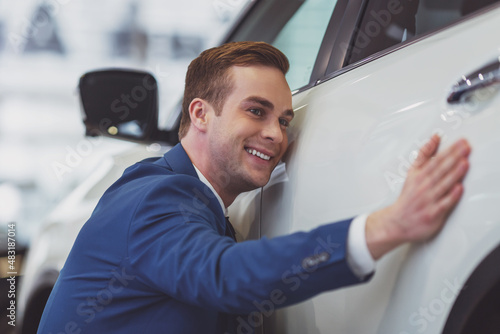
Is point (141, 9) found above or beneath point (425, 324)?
beneath

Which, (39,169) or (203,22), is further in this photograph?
(203,22)

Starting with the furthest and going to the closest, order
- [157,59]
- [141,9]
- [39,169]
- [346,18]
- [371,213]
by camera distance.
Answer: [141,9] < [157,59] < [39,169] < [346,18] < [371,213]

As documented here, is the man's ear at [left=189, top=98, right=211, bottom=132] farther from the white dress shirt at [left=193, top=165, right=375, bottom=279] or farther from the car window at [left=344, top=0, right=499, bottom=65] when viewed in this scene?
the white dress shirt at [left=193, top=165, right=375, bottom=279]

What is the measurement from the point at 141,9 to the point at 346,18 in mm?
8708

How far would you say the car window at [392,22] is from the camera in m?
1.31

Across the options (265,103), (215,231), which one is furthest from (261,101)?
(215,231)

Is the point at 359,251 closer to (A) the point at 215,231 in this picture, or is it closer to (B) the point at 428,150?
(B) the point at 428,150

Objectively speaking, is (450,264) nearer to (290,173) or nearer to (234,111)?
(290,173)

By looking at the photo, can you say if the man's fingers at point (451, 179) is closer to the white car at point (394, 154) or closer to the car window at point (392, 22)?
the white car at point (394, 154)

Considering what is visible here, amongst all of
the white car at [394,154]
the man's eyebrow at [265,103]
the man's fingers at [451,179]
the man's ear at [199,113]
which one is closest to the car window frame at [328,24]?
the white car at [394,154]

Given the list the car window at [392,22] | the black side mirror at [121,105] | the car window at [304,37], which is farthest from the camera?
the black side mirror at [121,105]

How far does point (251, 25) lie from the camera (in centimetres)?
214

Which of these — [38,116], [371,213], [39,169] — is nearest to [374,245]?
[371,213]

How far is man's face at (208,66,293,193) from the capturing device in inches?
54.4
